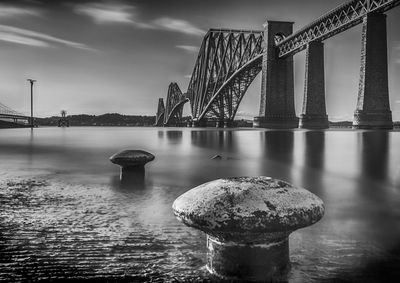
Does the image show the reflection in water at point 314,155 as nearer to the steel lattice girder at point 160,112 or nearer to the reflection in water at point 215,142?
→ the reflection in water at point 215,142

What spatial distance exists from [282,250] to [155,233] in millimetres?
1668

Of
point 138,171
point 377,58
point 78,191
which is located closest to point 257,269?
point 78,191

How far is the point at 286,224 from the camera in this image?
2.46m

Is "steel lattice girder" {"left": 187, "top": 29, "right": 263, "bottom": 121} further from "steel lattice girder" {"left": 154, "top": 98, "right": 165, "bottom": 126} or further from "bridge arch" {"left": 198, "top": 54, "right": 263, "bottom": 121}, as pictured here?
"steel lattice girder" {"left": 154, "top": 98, "right": 165, "bottom": 126}

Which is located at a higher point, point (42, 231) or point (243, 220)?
point (243, 220)

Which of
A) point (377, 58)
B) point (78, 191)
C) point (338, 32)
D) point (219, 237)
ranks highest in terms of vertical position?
point (338, 32)

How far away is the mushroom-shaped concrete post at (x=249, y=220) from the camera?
95.6 inches

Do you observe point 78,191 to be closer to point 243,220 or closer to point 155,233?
point 155,233

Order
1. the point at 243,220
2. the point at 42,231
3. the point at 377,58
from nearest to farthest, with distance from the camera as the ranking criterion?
the point at 243,220, the point at 42,231, the point at 377,58

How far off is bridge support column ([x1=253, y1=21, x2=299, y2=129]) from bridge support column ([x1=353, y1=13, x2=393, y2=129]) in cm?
1835

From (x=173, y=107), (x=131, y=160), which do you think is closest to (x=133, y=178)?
(x=131, y=160)

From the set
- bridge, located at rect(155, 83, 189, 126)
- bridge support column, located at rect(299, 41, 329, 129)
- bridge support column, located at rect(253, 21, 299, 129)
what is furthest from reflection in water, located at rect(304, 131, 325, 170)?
bridge, located at rect(155, 83, 189, 126)

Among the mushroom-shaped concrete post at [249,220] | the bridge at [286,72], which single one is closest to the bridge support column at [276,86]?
the bridge at [286,72]

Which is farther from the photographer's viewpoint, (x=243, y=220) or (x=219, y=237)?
(x=219, y=237)
